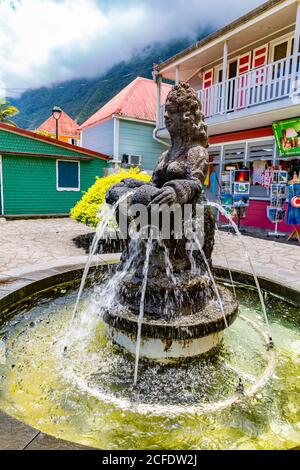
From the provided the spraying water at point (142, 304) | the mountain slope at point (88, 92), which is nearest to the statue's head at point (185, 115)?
the spraying water at point (142, 304)

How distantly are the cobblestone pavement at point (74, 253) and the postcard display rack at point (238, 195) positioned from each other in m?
1.03

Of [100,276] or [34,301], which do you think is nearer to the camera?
[34,301]

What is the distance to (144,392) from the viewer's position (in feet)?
6.82

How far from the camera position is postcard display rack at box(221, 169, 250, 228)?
31.8 ft

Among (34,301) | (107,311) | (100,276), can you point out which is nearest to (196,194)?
(107,311)

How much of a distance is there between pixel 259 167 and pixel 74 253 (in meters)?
7.40

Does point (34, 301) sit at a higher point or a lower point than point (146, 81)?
lower

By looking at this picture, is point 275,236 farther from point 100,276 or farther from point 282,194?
point 100,276

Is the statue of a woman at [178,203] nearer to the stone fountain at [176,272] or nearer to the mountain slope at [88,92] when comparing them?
the stone fountain at [176,272]

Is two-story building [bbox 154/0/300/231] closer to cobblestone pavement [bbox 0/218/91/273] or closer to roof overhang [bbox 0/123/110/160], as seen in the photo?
roof overhang [bbox 0/123/110/160]

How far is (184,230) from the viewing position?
2561 mm

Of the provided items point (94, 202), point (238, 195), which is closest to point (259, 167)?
point (238, 195)

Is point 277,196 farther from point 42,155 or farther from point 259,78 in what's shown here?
point 42,155

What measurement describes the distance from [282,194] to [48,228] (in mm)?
7402
